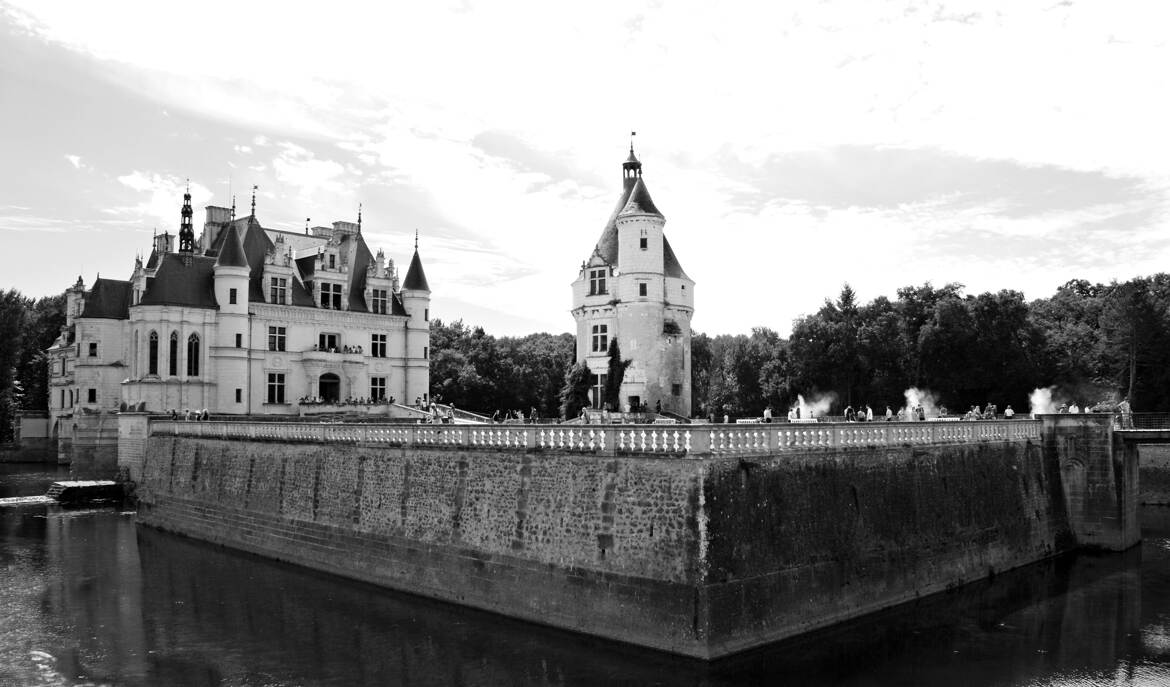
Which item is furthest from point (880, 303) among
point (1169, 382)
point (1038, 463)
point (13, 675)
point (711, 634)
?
point (13, 675)

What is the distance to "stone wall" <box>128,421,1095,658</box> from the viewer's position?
1845 cm

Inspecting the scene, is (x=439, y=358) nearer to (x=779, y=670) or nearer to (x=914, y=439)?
(x=914, y=439)

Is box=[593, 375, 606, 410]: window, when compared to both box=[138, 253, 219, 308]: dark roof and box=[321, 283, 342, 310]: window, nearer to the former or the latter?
box=[321, 283, 342, 310]: window

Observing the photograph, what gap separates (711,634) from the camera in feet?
58.0

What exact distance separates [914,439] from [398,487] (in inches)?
570

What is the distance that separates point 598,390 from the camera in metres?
49.2

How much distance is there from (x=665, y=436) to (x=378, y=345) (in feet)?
128

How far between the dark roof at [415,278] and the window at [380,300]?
1737 millimetres

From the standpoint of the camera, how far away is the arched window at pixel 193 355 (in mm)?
49156

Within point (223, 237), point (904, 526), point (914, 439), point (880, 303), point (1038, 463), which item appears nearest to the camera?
point (904, 526)

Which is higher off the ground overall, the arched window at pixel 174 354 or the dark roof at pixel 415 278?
the dark roof at pixel 415 278

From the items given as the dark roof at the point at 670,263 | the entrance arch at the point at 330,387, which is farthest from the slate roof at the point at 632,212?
the entrance arch at the point at 330,387

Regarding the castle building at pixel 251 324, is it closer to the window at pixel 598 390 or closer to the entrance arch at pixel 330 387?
the entrance arch at pixel 330 387

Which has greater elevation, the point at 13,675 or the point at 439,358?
the point at 439,358
